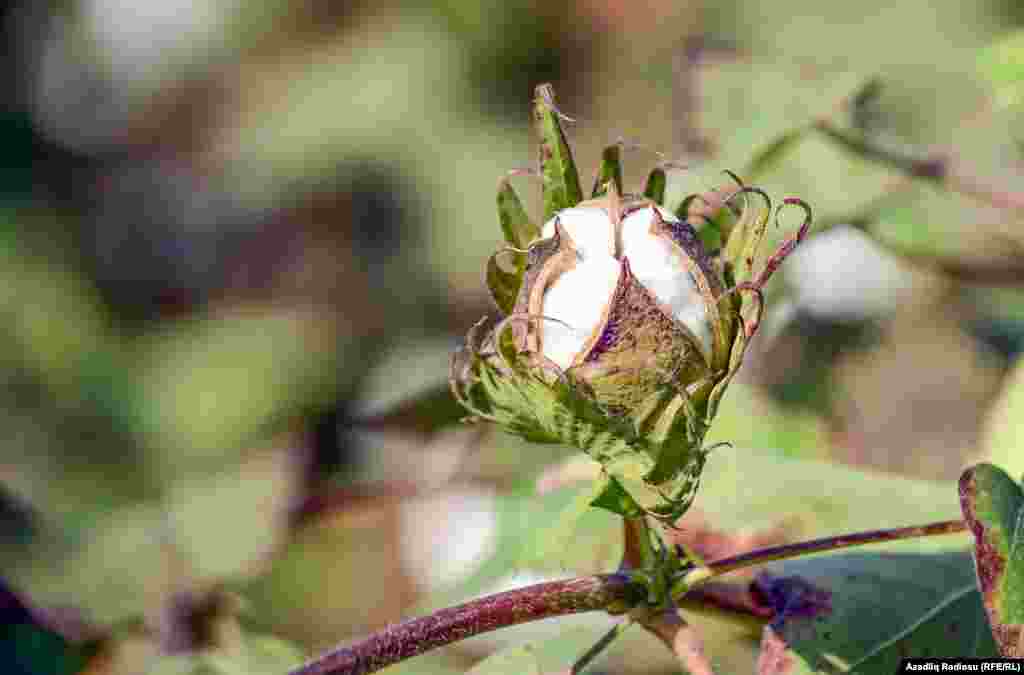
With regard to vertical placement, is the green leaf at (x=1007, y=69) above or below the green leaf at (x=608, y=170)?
below

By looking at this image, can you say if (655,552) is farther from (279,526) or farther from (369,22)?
(369,22)

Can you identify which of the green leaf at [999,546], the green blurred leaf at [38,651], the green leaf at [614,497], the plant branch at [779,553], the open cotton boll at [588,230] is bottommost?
the green blurred leaf at [38,651]

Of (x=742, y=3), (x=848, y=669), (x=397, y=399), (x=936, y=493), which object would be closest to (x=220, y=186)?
(x=742, y=3)

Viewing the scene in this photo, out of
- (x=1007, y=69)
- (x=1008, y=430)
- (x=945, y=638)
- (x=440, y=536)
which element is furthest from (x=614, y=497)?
(x=440, y=536)

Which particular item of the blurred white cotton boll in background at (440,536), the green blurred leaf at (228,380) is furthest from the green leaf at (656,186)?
the green blurred leaf at (228,380)

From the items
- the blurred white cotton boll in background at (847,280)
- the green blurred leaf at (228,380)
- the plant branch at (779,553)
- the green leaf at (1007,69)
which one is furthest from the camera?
the green blurred leaf at (228,380)

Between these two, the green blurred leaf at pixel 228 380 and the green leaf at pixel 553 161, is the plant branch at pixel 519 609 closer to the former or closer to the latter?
the green leaf at pixel 553 161
